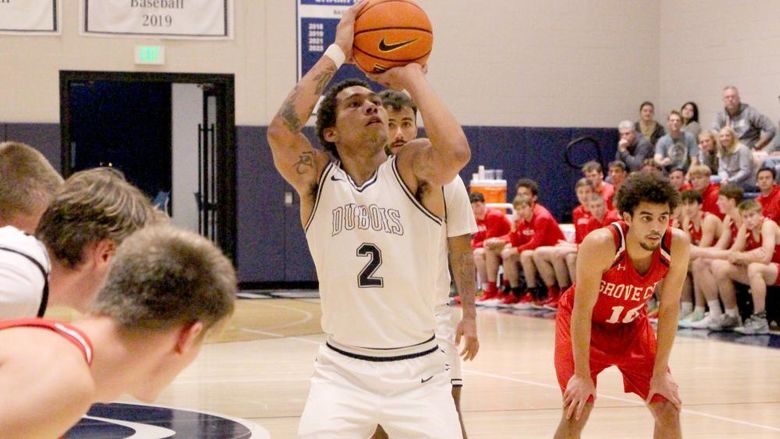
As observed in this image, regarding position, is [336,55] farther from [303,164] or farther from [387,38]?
[303,164]

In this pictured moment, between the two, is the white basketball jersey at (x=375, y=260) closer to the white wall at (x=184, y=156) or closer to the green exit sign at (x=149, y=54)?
the green exit sign at (x=149, y=54)

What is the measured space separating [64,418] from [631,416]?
597 cm

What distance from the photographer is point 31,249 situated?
228 cm

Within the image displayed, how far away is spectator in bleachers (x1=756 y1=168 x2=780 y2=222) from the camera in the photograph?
464 inches

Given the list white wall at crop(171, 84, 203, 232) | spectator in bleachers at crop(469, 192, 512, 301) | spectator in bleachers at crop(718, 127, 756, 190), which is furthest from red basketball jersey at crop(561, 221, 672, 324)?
white wall at crop(171, 84, 203, 232)

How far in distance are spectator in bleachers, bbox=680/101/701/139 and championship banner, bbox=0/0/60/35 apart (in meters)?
8.17

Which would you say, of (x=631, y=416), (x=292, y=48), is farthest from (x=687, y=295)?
(x=292, y=48)

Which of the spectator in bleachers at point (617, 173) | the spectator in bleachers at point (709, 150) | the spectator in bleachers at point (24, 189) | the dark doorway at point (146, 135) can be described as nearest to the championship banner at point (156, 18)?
the dark doorway at point (146, 135)

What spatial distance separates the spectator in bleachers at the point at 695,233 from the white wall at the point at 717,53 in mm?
3603

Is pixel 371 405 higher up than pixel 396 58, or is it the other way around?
pixel 396 58

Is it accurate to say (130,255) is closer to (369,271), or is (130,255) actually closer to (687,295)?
(369,271)

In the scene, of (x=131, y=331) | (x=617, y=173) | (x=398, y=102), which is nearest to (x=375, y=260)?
(x=398, y=102)

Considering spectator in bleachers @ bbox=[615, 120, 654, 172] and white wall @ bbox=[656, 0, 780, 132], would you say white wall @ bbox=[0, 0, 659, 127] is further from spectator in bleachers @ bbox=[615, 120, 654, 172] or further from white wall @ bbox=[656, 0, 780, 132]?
spectator in bleachers @ bbox=[615, 120, 654, 172]

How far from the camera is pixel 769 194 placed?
1192cm
